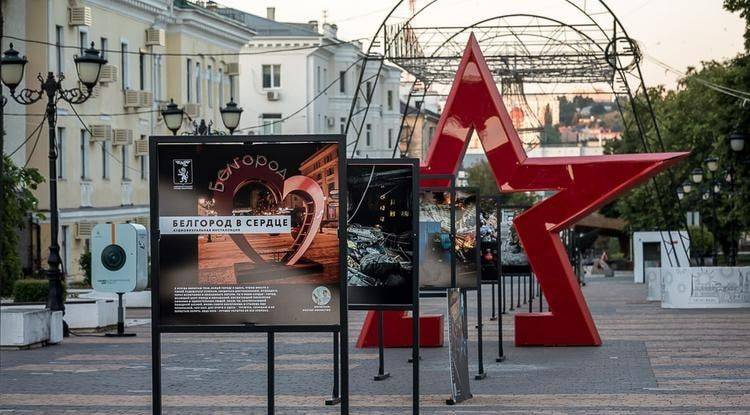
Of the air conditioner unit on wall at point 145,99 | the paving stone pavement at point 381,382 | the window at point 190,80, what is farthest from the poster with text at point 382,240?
the window at point 190,80

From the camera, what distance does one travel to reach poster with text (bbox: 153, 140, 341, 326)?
37.6 ft

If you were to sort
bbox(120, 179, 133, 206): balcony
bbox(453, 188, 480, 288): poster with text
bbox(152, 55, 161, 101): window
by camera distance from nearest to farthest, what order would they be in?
bbox(453, 188, 480, 288): poster with text < bbox(120, 179, 133, 206): balcony < bbox(152, 55, 161, 101): window

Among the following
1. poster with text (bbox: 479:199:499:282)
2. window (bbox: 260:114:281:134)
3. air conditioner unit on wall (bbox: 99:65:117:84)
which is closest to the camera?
poster with text (bbox: 479:199:499:282)

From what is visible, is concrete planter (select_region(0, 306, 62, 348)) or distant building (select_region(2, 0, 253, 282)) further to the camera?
distant building (select_region(2, 0, 253, 282))

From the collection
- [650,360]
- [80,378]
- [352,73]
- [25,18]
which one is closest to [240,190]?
[80,378]

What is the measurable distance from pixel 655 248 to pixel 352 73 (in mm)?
30769

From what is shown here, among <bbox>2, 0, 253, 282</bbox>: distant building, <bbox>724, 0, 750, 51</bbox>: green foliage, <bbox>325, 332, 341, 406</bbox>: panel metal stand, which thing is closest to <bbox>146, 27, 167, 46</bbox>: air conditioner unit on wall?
<bbox>2, 0, 253, 282</bbox>: distant building

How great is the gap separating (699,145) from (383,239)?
5593 cm

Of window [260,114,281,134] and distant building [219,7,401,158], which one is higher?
distant building [219,7,401,158]

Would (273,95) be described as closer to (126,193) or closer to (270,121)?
(270,121)

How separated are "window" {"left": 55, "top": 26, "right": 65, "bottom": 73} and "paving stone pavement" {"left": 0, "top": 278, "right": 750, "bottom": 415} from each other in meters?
19.7

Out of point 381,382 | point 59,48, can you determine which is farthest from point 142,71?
point 381,382

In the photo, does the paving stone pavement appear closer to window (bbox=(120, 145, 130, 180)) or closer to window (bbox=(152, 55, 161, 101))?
window (bbox=(120, 145, 130, 180))

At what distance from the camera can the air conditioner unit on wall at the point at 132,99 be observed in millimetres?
50094
